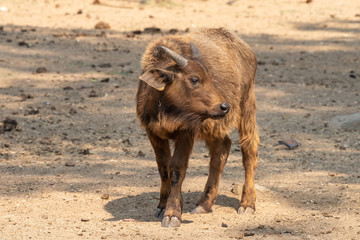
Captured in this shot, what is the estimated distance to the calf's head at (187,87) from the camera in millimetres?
6215

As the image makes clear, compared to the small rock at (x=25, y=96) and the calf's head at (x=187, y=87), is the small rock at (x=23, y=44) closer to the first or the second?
the small rock at (x=25, y=96)

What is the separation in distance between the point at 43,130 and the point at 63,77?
2800 mm

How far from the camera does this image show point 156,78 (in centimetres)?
623

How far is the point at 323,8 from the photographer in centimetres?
1928

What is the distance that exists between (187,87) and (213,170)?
1440 millimetres

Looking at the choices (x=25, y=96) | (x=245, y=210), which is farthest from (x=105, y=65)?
(x=245, y=210)

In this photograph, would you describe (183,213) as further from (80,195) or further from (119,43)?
(119,43)

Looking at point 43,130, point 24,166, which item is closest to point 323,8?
point 43,130

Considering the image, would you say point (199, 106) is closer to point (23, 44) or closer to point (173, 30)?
point (23, 44)

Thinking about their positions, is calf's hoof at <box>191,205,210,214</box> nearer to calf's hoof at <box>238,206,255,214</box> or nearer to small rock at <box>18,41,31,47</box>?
calf's hoof at <box>238,206,255,214</box>

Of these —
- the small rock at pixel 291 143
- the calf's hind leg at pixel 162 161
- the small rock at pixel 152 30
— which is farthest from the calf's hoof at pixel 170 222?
the small rock at pixel 152 30

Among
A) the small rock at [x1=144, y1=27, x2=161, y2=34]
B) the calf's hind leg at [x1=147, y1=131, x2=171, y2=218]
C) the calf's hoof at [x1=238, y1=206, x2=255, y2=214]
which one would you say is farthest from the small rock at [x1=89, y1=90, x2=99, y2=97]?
the calf's hoof at [x1=238, y1=206, x2=255, y2=214]

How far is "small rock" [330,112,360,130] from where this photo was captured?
10477 millimetres

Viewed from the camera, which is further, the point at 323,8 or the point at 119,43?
the point at 323,8
